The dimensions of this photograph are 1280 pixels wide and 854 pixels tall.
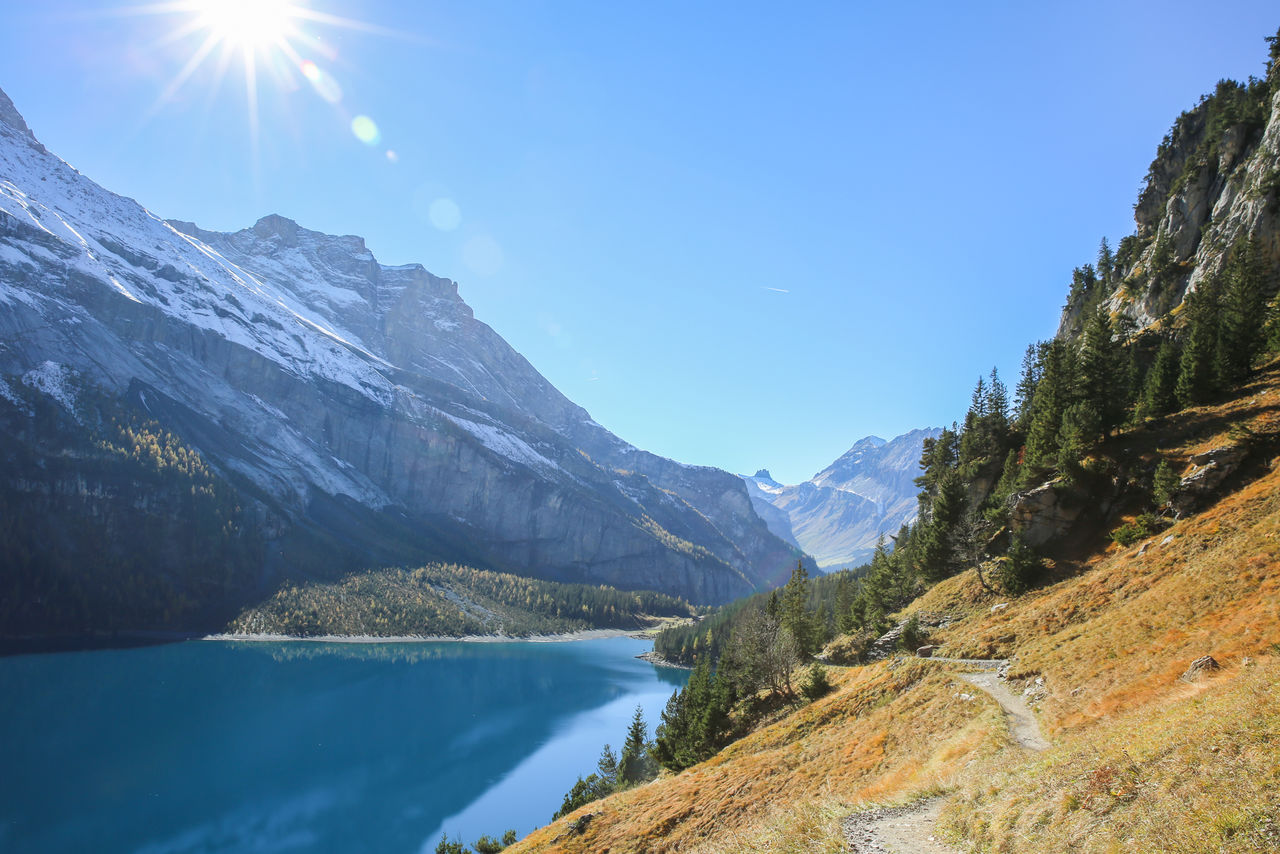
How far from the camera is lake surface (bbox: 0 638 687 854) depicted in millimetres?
56219

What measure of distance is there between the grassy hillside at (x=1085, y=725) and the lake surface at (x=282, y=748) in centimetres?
3647

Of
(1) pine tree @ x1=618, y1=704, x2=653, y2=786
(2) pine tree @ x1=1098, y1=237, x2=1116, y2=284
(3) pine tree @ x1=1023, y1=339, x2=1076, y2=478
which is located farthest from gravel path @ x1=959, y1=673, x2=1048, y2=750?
(2) pine tree @ x1=1098, y1=237, x2=1116, y2=284

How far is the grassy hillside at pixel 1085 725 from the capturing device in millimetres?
11047

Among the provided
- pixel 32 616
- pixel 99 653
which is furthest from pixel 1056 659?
pixel 32 616

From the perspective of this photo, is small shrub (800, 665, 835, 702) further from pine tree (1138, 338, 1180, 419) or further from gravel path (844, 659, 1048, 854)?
pine tree (1138, 338, 1180, 419)

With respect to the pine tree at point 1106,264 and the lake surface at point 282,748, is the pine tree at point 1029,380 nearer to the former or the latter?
the pine tree at point 1106,264

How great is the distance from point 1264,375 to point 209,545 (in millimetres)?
246831

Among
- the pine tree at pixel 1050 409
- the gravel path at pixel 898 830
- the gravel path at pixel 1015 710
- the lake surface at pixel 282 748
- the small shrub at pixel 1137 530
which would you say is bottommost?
the lake surface at pixel 282 748

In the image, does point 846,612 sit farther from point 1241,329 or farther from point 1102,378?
point 1241,329

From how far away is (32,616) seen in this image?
469 ft

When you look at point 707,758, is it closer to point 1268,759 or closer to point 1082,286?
point 1268,759

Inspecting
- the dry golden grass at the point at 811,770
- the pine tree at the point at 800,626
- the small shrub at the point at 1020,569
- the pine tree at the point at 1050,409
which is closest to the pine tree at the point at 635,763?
the dry golden grass at the point at 811,770

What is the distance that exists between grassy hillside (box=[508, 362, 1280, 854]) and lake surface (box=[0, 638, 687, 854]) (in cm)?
3647

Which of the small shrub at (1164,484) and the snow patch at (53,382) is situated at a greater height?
the snow patch at (53,382)
